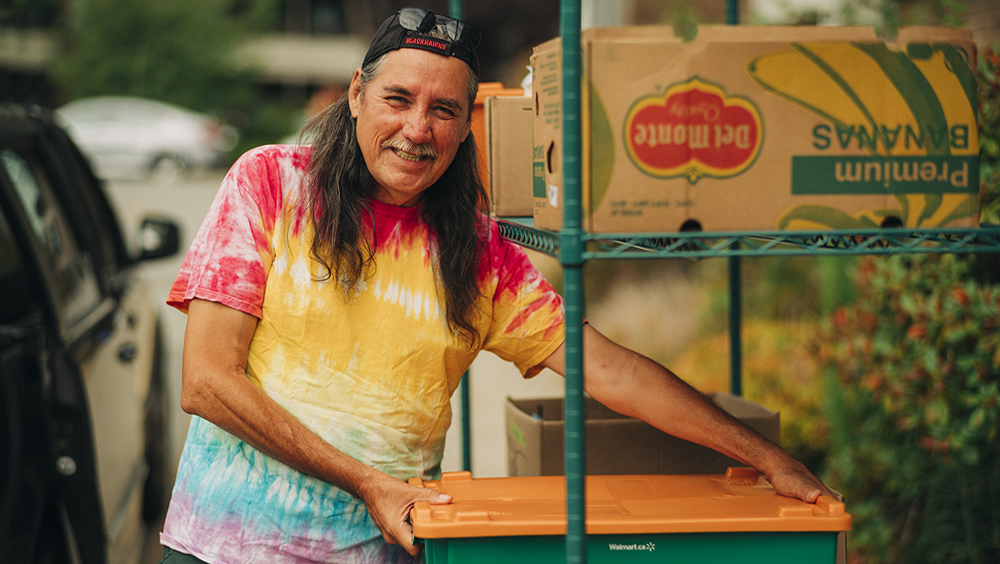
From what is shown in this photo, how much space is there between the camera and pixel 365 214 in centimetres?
203

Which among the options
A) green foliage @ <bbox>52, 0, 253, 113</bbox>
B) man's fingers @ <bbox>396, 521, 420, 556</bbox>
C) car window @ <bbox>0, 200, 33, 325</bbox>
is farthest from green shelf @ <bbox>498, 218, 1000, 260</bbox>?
green foliage @ <bbox>52, 0, 253, 113</bbox>

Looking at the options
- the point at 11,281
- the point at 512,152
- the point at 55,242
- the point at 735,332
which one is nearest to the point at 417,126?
the point at 512,152

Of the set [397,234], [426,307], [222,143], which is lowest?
[426,307]

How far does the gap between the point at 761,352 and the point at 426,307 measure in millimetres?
3637

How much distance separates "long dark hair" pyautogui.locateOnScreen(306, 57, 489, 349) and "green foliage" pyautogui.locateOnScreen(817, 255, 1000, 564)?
177 centimetres

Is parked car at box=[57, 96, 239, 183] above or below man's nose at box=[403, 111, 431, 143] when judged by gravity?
above

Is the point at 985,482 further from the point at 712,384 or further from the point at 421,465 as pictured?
the point at 421,465

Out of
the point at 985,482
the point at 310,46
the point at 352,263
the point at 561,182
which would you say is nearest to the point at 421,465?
the point at 352,263

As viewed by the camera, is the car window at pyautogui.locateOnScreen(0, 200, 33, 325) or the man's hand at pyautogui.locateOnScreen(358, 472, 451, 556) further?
the car window at pyautogui.locateOnScreen(0, 200, 33, 325)

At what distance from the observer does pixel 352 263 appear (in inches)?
76.2

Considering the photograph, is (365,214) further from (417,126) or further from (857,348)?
(857,348)

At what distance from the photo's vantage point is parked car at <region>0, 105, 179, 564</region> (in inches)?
97.3

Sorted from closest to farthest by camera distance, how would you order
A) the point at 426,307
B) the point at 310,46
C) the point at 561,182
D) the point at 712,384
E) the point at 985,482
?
the point at 561,182 < the point at 426,307 < the point at 985,482 < the point at 712,384 < the point at 310,46

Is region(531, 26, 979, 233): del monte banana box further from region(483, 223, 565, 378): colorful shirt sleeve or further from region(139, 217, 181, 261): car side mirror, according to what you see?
region(139, 217, 181, 261): car side mirror
